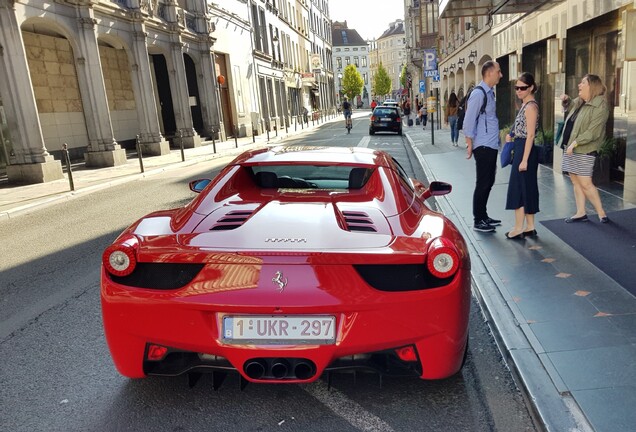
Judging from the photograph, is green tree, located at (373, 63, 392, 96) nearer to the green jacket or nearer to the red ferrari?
the green jacket

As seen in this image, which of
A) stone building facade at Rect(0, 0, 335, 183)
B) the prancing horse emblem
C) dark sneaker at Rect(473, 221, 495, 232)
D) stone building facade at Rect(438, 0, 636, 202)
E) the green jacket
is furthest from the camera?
stone building facade at Rect(0, 0, 335, 183)

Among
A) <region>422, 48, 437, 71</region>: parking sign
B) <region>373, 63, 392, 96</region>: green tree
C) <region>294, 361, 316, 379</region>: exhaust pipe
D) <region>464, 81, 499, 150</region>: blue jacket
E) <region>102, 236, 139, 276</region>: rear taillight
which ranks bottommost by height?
<region>294, 361, 316, 379</region>: exhaust pipe

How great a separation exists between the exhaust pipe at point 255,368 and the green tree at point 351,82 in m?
107

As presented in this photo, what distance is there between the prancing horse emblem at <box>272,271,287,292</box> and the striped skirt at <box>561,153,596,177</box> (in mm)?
5195

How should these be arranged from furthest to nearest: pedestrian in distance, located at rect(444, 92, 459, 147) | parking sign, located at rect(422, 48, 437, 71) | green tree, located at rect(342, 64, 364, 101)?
green tree, located at rect(342, 64, 364, 101)
parking sign, located at rect(422, 48, 437, 71)
pedestrian in distance, located at rect(444, 92, 459, 147)

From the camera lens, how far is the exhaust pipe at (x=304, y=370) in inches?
96.2

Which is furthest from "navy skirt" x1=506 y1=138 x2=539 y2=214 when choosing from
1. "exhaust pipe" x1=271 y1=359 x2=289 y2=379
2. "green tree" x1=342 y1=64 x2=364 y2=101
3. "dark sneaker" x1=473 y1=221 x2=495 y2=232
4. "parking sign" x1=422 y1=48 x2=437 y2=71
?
"green tree" x1=342 y1=64 x2=364 y2=101

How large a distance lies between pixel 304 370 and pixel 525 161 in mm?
4259

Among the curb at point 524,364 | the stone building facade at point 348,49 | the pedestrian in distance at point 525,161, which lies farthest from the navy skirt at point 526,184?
the stone building facade at point 348,49

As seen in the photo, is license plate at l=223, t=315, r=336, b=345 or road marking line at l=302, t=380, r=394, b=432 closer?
license plate at l=223, t=315, r=336, b=345

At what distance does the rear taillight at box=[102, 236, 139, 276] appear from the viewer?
8.52 ft

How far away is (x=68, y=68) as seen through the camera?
20656 mm

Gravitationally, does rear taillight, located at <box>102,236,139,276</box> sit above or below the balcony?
below

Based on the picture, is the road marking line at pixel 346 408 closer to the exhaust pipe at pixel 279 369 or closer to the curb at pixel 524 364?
the exhaust pipe at pixel 279 369
